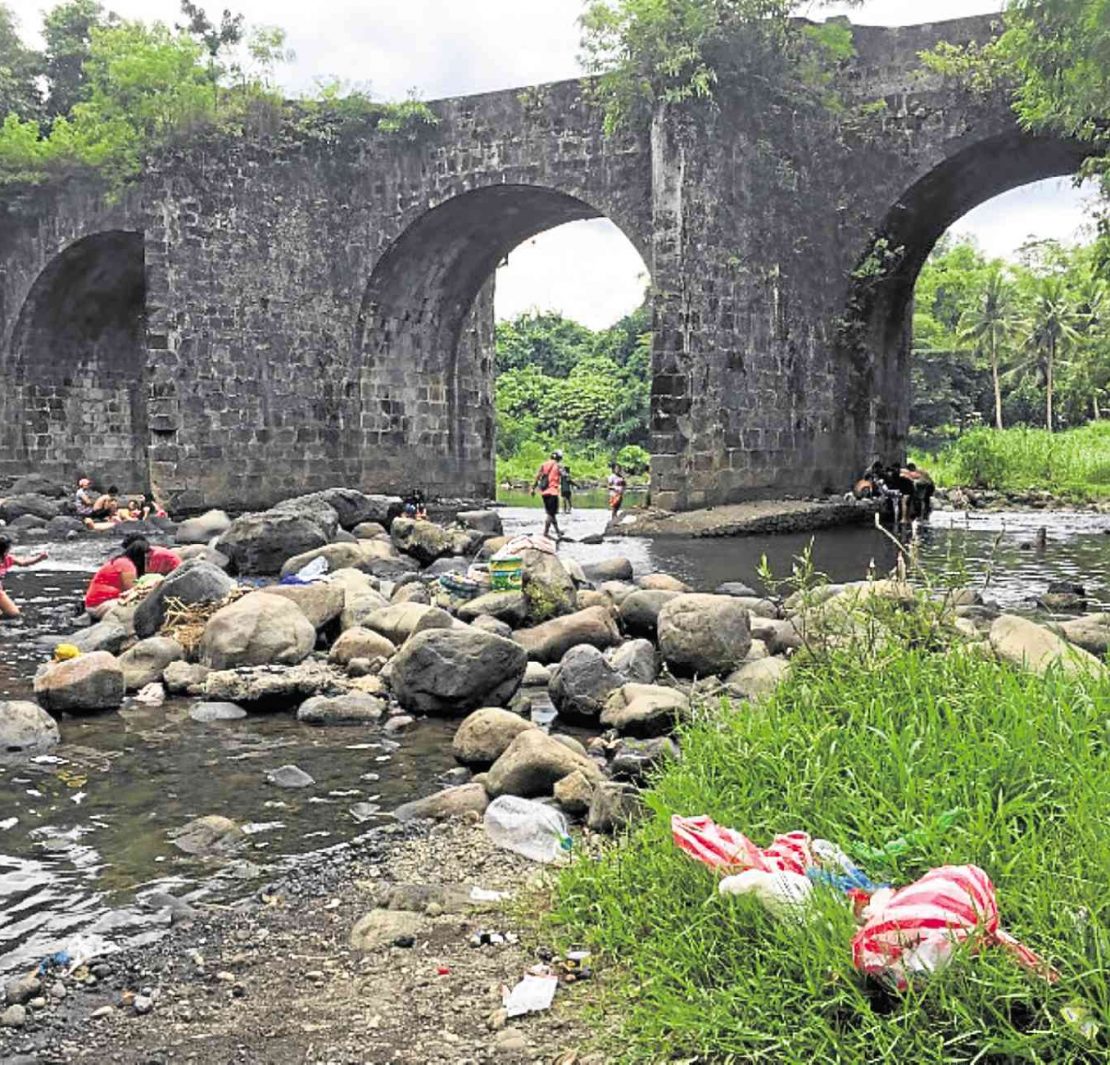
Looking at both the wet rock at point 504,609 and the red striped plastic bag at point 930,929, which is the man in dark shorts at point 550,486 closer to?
the wet rock at point 504,609

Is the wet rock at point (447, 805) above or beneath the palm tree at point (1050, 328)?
beneath

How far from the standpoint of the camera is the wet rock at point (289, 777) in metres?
5.04

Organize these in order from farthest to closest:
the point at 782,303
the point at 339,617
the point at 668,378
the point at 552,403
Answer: the point at 552,403 → the point at 782,303 → the point at 668,378 → the point at 339,617

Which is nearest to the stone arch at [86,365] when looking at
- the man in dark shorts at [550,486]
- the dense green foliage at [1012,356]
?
the man in dark shorts at [550,486]

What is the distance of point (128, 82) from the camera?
61.4ft

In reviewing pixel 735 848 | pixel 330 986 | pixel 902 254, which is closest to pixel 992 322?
pixel 902 254

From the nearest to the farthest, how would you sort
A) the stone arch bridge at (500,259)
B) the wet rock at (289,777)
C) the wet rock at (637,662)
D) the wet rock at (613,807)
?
the wet rock at (613,807), the wet rock at (289,777), the wet rock at (637,662), the stone arch bridge at (500,259)

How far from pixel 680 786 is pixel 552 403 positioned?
38.6 meters

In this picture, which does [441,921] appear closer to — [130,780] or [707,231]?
[130,780]

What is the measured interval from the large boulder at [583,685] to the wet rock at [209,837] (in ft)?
6.39

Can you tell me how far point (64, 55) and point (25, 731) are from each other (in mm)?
25534

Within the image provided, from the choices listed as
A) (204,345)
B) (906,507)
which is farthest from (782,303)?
(204,345)

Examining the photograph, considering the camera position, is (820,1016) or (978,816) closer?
(820,1016)

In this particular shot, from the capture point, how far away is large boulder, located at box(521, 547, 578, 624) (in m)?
7.90
